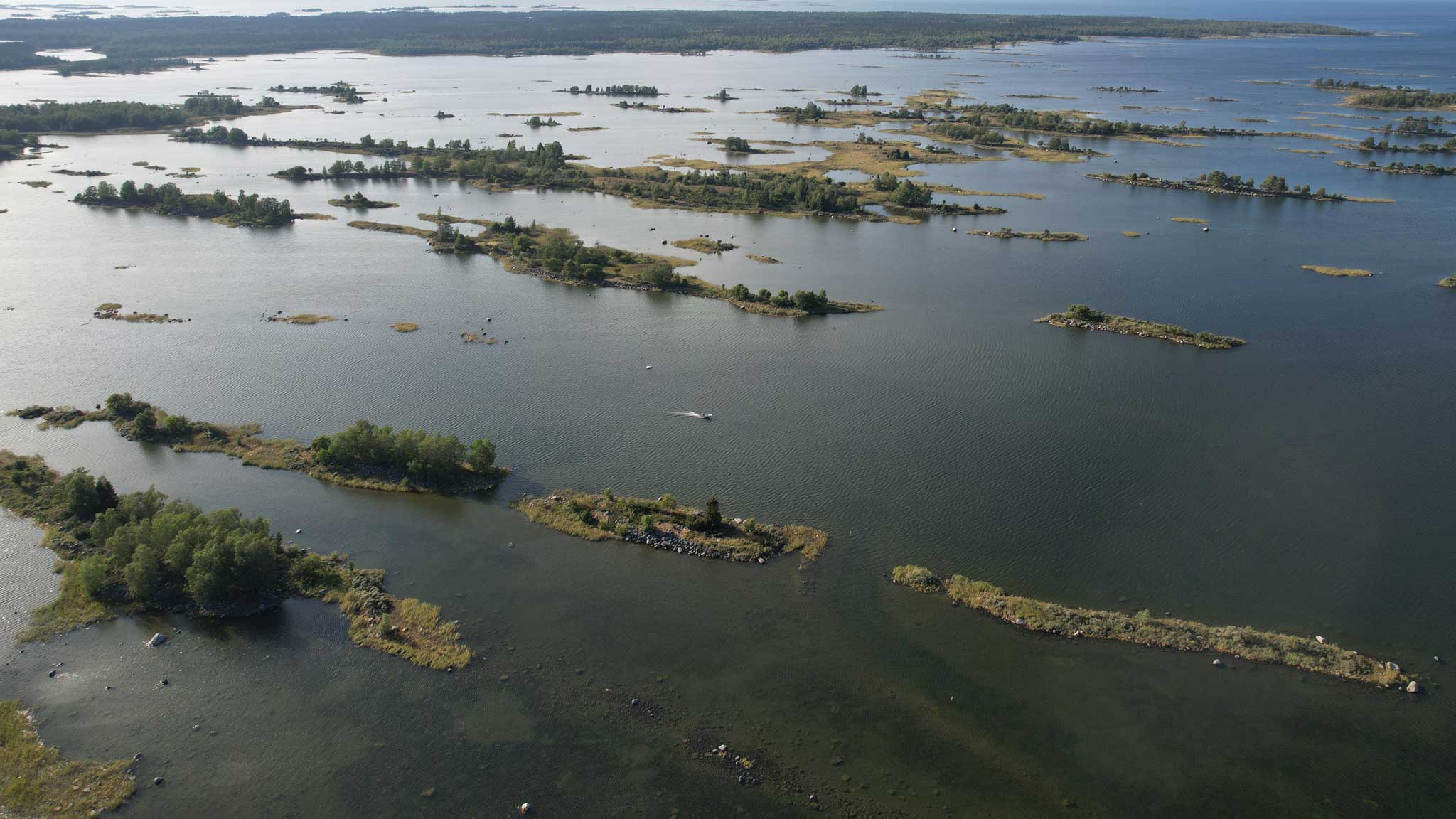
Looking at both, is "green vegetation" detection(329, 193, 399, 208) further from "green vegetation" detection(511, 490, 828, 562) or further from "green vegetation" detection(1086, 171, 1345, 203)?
"green vegetation" detection(1086, 171, 1345, 203)

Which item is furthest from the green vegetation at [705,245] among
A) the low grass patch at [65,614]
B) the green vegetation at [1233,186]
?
the green vegetation at [1233,186]

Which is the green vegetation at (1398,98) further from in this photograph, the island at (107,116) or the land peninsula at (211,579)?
the island at (107,116)

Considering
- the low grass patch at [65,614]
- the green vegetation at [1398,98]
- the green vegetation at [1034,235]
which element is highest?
the green vegetation at [1398,98]

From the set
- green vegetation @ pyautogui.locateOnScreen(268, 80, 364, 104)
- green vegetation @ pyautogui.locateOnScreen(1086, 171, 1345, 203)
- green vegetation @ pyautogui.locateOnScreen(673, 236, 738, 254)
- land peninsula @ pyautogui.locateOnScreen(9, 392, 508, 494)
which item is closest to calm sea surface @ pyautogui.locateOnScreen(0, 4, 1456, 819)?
land peninsula @ pyautogui.locateOnScreen(9, 392, 508, 494)

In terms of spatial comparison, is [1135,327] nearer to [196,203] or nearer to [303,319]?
[303,319]

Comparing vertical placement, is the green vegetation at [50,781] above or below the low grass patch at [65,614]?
below

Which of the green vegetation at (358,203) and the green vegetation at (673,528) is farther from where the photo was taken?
the green vegetation at (358,203)
